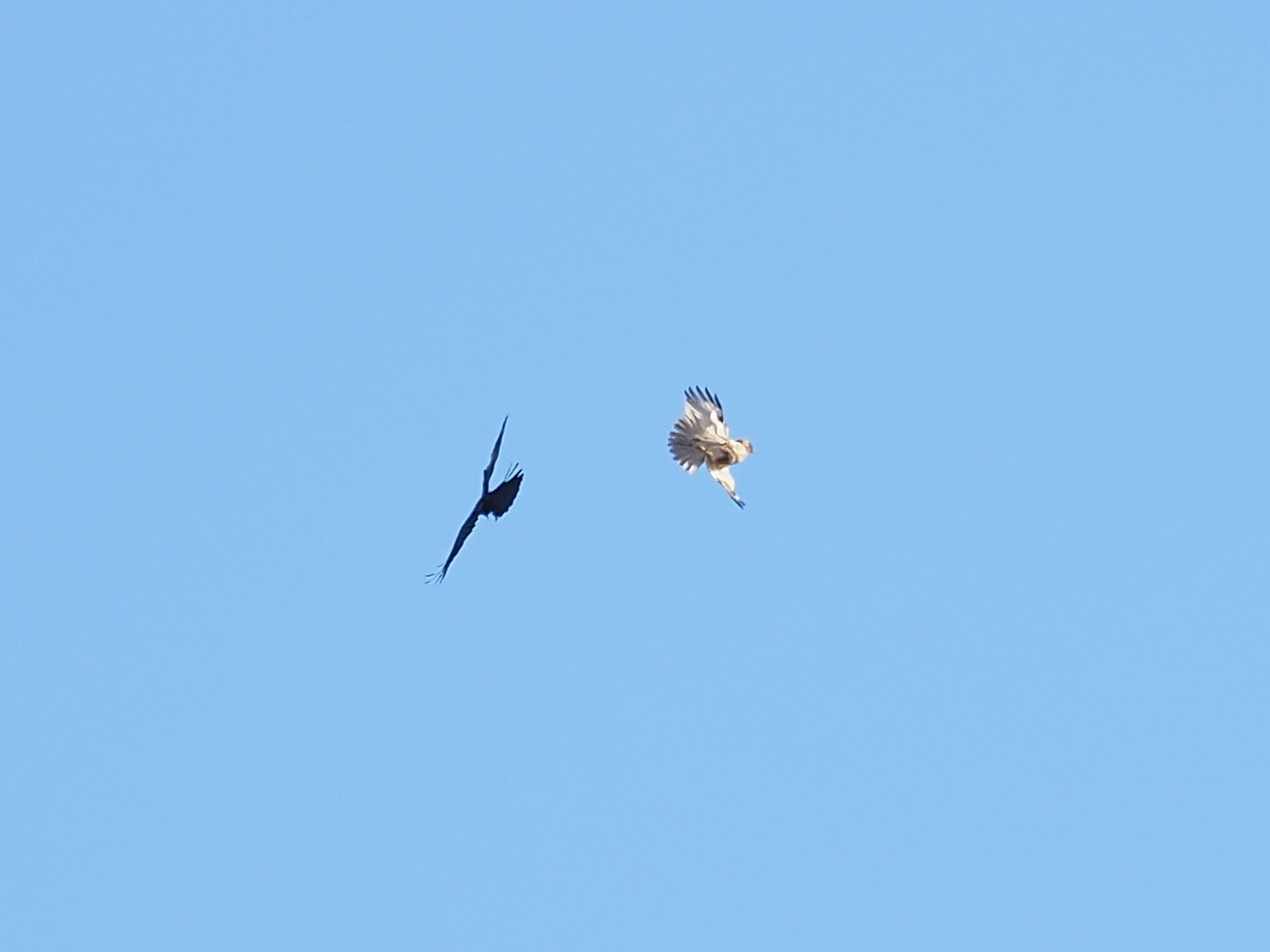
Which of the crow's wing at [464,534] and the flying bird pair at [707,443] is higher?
the flying bird pair at [707,443]

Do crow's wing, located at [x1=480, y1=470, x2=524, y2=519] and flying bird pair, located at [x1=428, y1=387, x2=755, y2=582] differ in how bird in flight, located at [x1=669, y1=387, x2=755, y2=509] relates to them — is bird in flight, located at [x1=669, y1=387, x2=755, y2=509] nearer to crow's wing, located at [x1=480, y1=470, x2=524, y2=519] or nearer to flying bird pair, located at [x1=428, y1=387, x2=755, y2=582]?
flying bird pair, located at [x1=428, y1=387, x2=755, y2=582]

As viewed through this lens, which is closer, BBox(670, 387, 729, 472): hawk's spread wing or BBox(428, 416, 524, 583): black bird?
BBox(428, 416, 524, 583): black bird

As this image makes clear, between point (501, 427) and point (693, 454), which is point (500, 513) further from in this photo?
point (693, 454)

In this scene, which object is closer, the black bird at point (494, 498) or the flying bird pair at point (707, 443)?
the black bird at point (494, 498)

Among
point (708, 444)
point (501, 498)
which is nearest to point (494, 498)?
point (501, 498)

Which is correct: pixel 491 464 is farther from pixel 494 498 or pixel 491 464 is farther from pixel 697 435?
pixel 697 435

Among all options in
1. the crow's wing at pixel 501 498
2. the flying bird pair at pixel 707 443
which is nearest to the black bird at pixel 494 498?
the crow's wing at pixel 501 498

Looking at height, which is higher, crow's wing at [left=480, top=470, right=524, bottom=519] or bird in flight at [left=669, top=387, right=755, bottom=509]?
bird in flight at [left=669, top=387, right=755, bottom=509]

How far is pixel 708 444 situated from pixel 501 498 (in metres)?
11.2

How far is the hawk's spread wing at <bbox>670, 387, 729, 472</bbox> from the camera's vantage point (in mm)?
36500

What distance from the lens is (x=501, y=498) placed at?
25.7 meters

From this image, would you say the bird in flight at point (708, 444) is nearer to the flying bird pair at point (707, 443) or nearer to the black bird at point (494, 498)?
the flying bird pair at point (707, 443)

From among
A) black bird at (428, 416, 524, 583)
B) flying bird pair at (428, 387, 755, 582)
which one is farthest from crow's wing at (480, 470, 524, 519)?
flying bird pair at (428, 387, 755, 582)

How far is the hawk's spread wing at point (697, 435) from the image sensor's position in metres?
36.5
